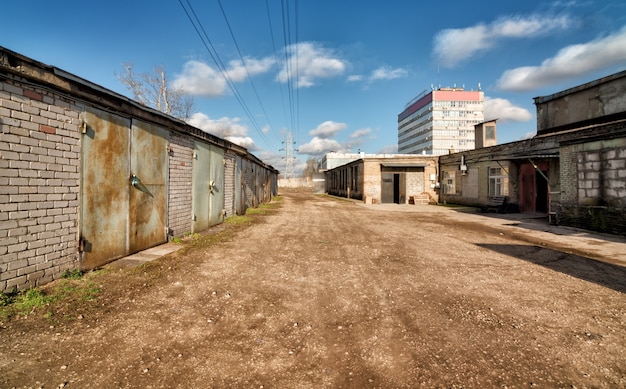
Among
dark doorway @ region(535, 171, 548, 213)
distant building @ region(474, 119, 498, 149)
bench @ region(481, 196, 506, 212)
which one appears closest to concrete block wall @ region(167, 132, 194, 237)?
bench @ region(481, 196, 506, 212)

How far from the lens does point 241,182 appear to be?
532 inches

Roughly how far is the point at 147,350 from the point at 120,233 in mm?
3758

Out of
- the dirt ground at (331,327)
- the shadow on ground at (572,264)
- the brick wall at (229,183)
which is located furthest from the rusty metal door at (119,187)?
the shadow on ground at (572,264)

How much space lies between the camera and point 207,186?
9.36 meters

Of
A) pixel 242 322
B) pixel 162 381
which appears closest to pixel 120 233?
pixel 242 322

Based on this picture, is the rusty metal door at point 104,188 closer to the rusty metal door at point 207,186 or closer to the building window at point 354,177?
the rusty metal door at point 207,186

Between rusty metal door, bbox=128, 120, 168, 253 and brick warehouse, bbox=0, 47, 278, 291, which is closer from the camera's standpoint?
brick warehouse, bbox=0, 47, 278, 291

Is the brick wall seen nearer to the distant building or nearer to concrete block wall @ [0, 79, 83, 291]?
concrete block wall @ [0, 79, 83, 291]

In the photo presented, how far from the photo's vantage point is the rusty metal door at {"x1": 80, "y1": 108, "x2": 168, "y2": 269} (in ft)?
15.5

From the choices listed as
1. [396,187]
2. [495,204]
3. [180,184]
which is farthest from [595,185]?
[396,187]

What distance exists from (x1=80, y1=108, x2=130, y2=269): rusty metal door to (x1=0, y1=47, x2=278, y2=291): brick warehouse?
0.06 feet

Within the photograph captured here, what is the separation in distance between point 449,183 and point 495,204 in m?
5.24

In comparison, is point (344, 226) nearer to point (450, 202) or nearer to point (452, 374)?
point (452, 374)

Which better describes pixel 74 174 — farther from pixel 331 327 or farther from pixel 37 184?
pixel 331 327
